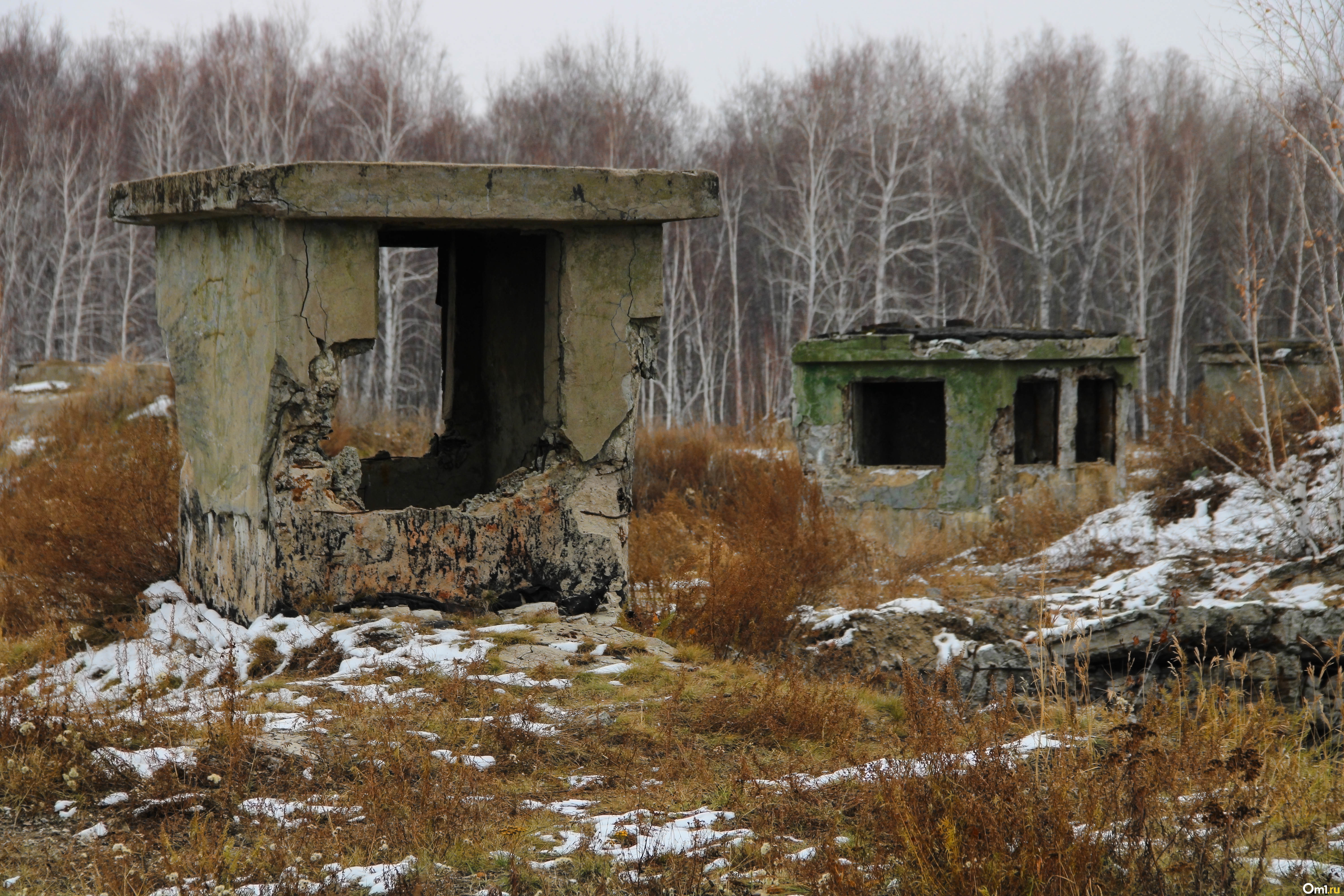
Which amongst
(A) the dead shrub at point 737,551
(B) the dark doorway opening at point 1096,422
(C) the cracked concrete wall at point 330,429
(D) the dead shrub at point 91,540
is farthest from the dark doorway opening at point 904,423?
(D) the dead shrub at point 91,540

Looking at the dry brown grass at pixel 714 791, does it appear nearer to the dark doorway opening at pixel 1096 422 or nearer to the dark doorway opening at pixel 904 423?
the dark doorway opening at pixel 1096 422

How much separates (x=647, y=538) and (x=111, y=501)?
9.78ft

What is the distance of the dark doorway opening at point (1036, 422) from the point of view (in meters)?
11.0

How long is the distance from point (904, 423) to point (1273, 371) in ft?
18.3

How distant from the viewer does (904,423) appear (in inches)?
481

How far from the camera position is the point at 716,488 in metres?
11.2

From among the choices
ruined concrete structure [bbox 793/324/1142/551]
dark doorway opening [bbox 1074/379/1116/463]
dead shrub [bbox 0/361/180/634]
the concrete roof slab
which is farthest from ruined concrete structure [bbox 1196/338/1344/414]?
dead shrub [bbox 0/361/180/634]

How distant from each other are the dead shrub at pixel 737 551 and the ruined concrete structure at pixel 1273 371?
4.27 m

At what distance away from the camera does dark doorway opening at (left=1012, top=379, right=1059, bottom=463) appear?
36.1 ft

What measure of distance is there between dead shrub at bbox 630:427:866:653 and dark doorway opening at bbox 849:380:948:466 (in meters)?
1.00

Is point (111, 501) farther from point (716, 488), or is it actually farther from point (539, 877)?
point (716, 488)

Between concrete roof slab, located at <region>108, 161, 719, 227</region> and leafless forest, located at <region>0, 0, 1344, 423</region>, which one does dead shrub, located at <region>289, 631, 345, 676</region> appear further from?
leafless forest, located at <region>0, 0, 1344, 423</region>

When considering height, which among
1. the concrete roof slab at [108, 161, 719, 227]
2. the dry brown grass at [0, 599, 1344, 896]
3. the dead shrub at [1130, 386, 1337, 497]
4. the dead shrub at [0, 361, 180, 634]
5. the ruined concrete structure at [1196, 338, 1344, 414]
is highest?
the concrete roof slab at [108, 161, 719, 227]

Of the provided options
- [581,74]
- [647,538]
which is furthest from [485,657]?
[581,74]
